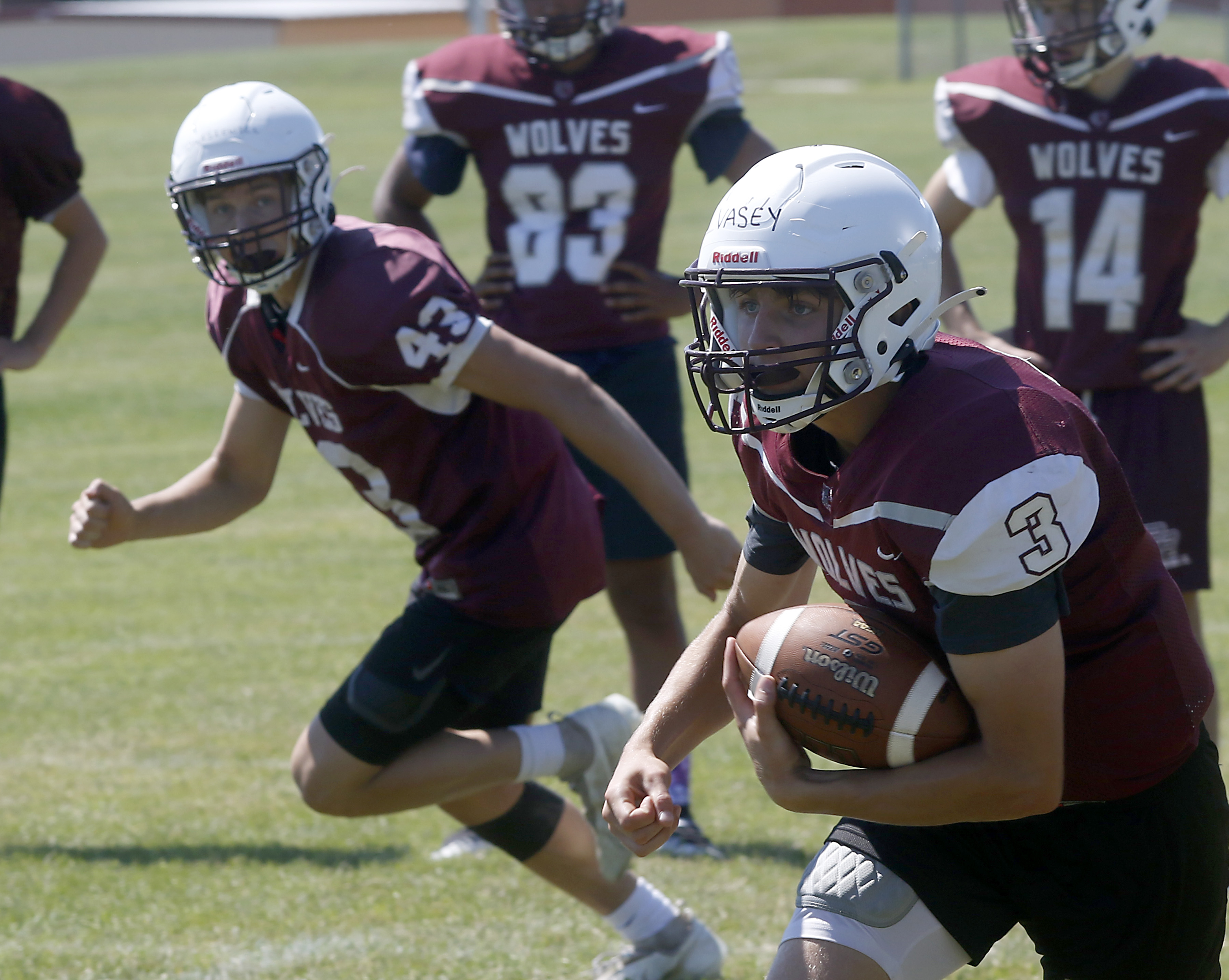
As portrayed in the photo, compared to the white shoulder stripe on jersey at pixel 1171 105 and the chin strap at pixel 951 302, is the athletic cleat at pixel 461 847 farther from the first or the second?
the white shoulder stripe on jersey at pixel 1171 105

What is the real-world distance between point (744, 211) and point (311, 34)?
49.0m

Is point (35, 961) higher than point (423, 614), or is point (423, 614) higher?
point (423, 614)

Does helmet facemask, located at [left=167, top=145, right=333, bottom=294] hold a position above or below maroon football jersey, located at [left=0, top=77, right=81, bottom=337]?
above

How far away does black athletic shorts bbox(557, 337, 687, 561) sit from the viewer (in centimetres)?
473

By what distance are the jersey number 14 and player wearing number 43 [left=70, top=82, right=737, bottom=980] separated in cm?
152

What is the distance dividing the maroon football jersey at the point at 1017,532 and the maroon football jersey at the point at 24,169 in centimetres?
311

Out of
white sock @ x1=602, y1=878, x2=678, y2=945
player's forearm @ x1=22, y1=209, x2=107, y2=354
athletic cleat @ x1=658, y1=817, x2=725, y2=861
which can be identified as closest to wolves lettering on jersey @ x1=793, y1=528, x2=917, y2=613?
white sock @ x1=602, y1=878, x2=678, y2=945

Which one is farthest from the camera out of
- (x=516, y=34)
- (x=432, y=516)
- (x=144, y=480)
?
(x=144, y=480)

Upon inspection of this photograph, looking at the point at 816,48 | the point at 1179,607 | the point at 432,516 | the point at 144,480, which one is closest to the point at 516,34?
the point at 432,516

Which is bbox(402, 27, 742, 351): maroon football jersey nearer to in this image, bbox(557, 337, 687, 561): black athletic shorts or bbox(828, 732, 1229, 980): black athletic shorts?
bbox(557, 337, 687, 561): black athletic shorts

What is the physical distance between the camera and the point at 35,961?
3836mm

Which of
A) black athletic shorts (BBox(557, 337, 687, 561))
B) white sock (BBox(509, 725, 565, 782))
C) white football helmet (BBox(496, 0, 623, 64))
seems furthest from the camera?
white football helmet (BBox(496, 0, 623, 64))

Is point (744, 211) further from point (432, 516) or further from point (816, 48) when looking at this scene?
point (816, 48)

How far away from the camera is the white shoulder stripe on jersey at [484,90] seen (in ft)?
16.4
